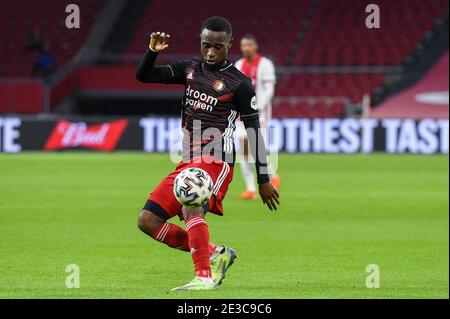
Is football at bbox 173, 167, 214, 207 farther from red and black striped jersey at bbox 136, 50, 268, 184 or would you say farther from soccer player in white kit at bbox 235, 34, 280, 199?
soccer player in white kit at bbox 235, 34, 280, 199

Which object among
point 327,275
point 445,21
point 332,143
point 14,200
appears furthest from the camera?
point 445,21

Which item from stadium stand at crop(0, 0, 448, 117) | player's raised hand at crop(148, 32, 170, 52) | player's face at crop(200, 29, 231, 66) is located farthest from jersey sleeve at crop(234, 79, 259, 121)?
stadium stand at crop(0, 0, 448, 117)

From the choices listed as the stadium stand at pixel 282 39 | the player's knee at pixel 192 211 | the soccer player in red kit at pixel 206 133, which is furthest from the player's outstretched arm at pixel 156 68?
the stadium stand at pixel 282 39

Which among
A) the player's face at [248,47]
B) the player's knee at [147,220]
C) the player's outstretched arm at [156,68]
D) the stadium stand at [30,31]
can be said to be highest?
the stadium stand at [30,31]

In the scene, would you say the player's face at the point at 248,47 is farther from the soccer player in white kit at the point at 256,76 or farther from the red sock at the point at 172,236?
the red sock at the point at 172,236

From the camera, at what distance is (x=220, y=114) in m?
8.02

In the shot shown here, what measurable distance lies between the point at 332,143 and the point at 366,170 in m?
5.75

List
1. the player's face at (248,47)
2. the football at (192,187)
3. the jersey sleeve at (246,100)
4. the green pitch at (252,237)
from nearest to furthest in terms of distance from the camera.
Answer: the football at (192,187), the jersey sleeve at (246,100), the green pitch at (252,237), the player's face at (248,47)

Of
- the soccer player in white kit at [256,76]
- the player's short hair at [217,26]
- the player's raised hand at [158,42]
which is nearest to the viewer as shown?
the player's short hair at [217,26]

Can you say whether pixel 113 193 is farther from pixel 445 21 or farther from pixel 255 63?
pixel 445 21

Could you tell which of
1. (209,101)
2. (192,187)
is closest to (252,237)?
(209,101)

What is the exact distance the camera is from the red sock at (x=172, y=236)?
26.1ft

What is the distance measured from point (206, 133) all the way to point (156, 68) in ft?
1.99
